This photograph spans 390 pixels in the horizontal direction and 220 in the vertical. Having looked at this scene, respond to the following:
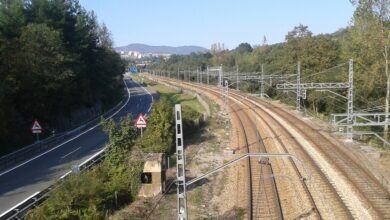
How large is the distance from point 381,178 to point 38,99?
1194 inches

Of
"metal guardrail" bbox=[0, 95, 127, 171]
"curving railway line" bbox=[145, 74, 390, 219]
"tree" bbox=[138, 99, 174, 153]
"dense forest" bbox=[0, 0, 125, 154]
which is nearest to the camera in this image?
"curving railway line" bbox=[145, 74, 390, 219]

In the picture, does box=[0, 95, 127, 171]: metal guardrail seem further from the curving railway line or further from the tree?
the curving railway line

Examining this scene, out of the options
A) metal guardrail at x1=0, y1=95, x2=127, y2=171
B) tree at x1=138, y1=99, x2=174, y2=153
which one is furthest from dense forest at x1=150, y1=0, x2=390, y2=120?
metal guardrail at x1=0, y1=95, x2=127, y2=171

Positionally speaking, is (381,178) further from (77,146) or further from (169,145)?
(77,146)

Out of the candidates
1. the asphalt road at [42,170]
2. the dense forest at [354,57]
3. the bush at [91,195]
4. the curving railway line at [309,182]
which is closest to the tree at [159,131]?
the bush at [91,195]

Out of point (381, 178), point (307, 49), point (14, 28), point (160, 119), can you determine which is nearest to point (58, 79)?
point (14, 28)

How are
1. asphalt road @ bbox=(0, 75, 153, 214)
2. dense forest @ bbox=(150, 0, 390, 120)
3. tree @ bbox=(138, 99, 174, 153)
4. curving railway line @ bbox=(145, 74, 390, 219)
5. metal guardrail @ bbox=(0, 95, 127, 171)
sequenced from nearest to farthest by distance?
curving railway line @ bbox=(145, 74, 390, 219)
asphalt road @ bbox=(0, 75, 153, 214)
tree @ bbox=(138, 99, 174, 153)
metal guardrail @ bbox=(0, 95, 127, 171)
dense forest @ bbox=(150, 0, 390, 120)

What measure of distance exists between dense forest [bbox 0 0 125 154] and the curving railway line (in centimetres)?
1818

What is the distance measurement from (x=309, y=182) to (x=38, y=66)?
2664cm

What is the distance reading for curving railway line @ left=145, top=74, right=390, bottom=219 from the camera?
788 inches

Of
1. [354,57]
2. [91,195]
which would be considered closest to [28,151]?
[91,195]

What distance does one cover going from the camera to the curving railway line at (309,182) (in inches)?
788

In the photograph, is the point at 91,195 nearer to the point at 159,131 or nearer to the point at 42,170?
the point at 42,170

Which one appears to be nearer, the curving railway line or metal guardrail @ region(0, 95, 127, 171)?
the curving railway line
